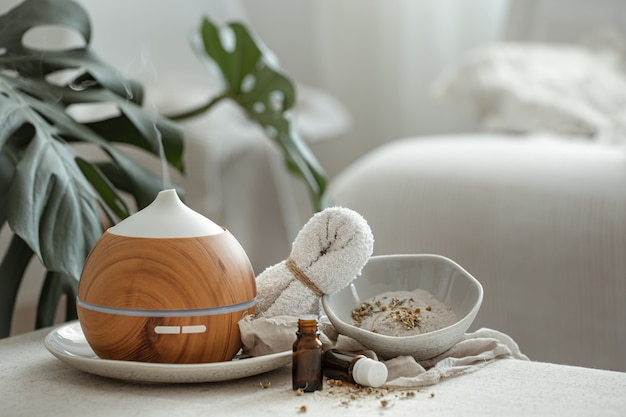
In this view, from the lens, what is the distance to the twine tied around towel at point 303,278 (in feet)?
2.49

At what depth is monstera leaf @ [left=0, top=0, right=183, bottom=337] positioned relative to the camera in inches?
33.9

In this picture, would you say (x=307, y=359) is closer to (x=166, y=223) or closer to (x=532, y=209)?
(x=166, y=223)

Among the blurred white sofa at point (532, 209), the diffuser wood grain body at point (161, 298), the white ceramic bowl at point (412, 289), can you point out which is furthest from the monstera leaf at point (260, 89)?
the diffuser wood grain body at point (161, 298)

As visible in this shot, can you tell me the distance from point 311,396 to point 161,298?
0.14 meters

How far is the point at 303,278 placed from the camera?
2.49 feet

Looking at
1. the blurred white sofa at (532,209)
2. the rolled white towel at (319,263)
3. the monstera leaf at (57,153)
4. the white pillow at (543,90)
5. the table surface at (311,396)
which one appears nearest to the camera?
the table surface at (311,396)

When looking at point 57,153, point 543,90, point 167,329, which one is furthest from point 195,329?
point 543,90

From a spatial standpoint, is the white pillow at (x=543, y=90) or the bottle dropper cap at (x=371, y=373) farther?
the white pillow at (x=543, y=90)

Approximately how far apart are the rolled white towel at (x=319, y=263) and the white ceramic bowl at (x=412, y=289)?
0.02 m

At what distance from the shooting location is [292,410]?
0.64 metres

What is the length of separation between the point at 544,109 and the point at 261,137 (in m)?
0.64

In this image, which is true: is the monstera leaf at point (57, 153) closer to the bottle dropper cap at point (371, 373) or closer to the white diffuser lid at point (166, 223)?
the white diffuser lid at point (166, 223)

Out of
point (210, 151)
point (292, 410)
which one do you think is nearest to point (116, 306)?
point (292, 410)

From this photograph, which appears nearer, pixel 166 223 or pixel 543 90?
pixel 166 223
